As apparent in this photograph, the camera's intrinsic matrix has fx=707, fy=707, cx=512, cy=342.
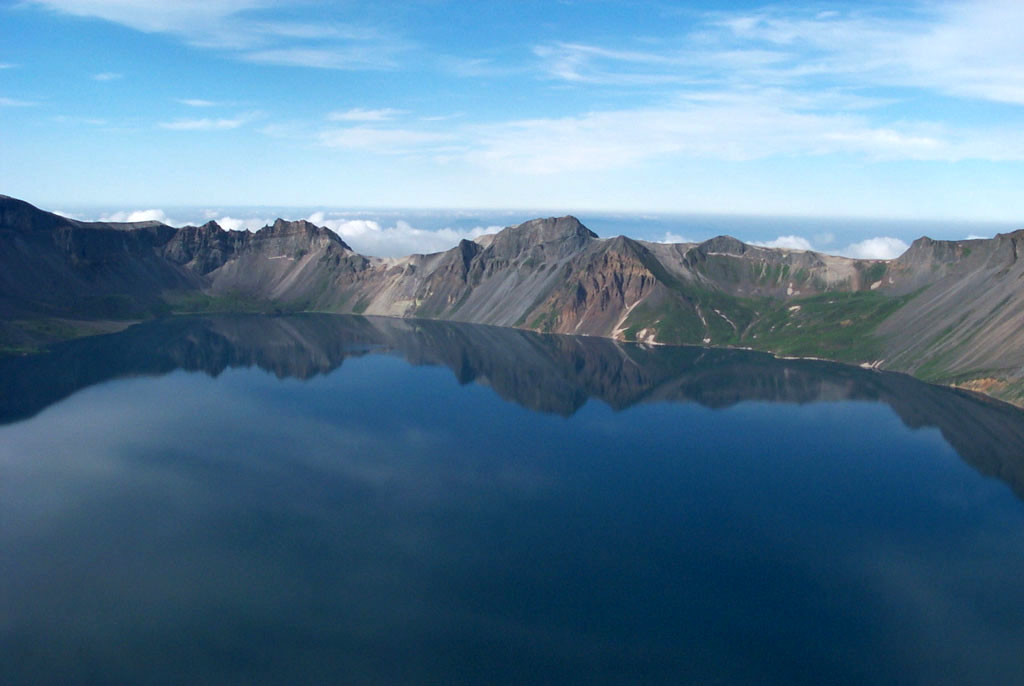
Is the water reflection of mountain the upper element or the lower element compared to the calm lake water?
upper

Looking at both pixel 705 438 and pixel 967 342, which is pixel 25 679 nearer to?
pixel 705 438

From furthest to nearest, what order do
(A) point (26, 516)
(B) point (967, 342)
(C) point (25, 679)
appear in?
(B) point (967, 342) → (A) point (26, 516) → (C) point (25, 679)

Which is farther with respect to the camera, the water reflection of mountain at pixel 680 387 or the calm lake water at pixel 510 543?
the water reflection of mountain at pixel 680 387

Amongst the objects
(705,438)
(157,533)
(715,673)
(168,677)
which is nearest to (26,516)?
(157,533)

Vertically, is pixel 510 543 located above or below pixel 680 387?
below

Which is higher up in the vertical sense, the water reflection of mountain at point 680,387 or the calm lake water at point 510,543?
the water reflection of mountain at point 680,387

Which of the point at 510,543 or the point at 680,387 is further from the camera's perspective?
the point at 680,387

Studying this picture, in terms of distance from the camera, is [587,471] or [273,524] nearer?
[273,524]

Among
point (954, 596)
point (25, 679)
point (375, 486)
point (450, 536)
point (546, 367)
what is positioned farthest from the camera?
point (546, 367)
